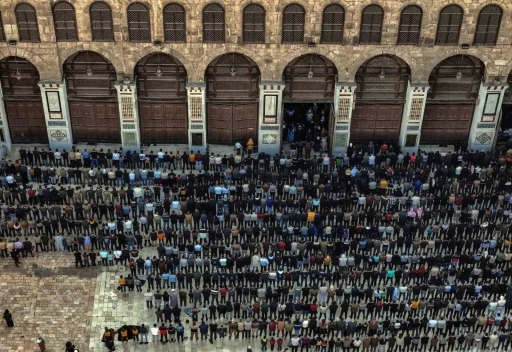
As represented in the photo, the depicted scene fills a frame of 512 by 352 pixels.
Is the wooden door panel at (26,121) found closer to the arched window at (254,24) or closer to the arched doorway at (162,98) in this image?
the arched doorway at (162,98)

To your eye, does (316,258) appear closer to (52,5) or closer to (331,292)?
(331,292)

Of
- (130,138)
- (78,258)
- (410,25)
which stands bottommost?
(78,258)

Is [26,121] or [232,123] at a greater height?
[232,123]

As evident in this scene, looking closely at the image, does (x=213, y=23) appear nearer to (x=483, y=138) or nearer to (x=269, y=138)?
(x=269, y=138)

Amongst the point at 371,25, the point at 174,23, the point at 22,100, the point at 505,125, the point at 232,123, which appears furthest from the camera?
the point at 505,125

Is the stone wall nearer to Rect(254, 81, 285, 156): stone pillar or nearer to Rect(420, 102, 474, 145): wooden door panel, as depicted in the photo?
Rect(254, 81, 285, 156): stone pillar

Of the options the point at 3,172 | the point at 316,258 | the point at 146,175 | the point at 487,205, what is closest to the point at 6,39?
the point at 3,172

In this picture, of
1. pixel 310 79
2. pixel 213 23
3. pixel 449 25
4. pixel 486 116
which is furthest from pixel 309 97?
pixel 486 116
